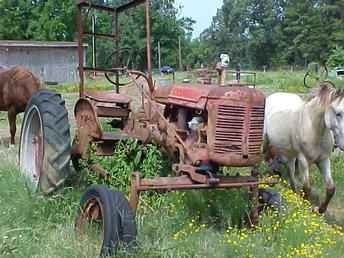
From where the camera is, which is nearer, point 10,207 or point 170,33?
point 10,207

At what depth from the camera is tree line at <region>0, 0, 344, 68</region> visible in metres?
60.3

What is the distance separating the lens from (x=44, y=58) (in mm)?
46344

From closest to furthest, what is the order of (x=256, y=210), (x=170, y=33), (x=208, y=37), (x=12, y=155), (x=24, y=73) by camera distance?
(x=256, y=210) → (x=12, y=155) → (x=24, y=73) → (x=170, y=33) → (x=208, y=37)

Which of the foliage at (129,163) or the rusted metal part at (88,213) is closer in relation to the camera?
the rusted metal part at (88,213)

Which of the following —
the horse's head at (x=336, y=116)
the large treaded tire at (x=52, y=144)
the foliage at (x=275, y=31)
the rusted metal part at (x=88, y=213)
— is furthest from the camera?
the foliage at (x=275, y=31)

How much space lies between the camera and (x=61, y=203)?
591cm

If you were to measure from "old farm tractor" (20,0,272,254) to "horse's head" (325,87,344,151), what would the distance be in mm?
1622

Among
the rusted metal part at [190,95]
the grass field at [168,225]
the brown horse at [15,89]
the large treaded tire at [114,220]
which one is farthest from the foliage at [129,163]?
the brown horse at [15,89]

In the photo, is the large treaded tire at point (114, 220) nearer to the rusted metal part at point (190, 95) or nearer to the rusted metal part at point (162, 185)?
the rusted metal part at point (162, 185)

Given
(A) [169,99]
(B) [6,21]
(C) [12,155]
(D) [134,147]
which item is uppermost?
(B) [6,21]

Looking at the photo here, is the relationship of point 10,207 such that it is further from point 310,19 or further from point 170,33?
point 310,19

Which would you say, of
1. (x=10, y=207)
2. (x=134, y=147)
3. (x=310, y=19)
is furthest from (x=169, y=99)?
(x=310, y=19)

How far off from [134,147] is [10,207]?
56.5 inches

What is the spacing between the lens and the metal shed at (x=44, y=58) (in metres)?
44.2
